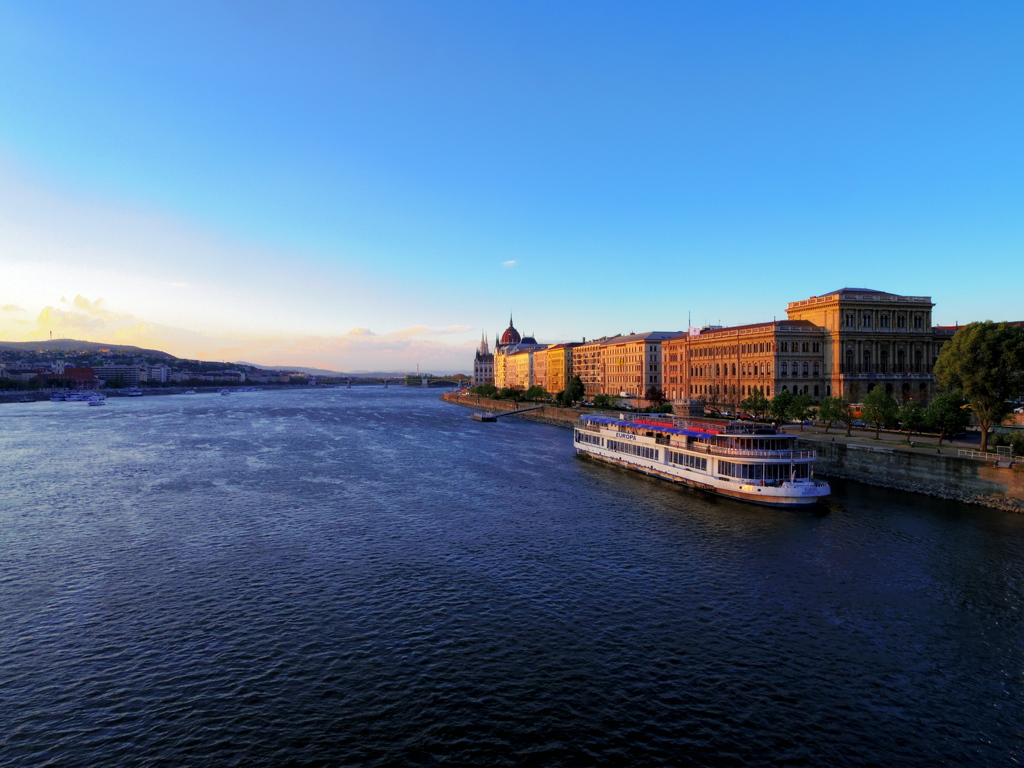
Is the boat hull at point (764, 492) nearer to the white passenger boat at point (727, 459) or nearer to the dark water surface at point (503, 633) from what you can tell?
the white passenger boat at point (727, 459)

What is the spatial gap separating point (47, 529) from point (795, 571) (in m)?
47.9

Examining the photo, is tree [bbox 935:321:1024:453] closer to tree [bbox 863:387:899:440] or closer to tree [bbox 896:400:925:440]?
tree [bbox 896:400:925:440]

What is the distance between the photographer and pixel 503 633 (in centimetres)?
2484

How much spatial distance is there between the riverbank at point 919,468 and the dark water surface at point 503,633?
2.79m

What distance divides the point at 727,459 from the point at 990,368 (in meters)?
28.1

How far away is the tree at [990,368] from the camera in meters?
55.7

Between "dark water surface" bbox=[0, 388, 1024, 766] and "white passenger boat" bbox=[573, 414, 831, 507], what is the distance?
2685 millimetres

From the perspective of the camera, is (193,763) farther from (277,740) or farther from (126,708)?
(126,708)

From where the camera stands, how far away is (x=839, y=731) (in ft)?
61.0

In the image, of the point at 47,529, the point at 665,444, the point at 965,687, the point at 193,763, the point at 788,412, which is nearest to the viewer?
the point at 193,763

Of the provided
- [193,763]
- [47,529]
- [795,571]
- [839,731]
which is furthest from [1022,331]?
[47,529]

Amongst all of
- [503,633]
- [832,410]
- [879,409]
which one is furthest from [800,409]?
[503,633]

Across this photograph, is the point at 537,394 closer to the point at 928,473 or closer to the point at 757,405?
the point at 757,405

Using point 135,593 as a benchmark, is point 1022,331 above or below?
above
